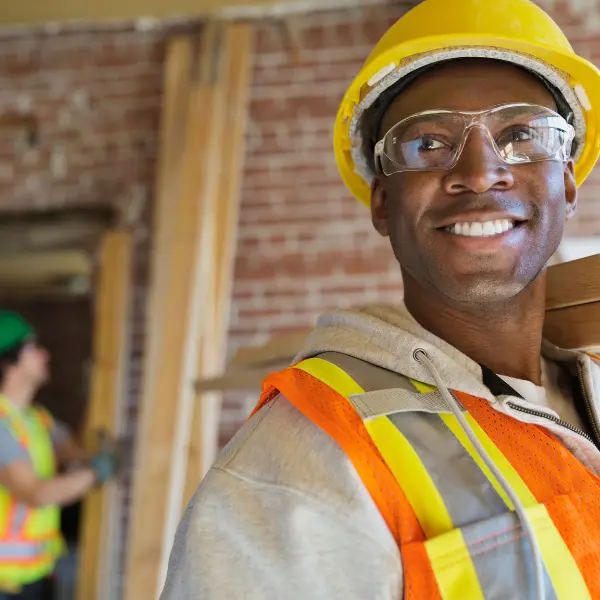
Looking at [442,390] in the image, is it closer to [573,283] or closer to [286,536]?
[286,536]

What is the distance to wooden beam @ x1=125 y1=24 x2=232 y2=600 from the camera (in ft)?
8.23

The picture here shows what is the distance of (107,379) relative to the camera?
3172 millimetres

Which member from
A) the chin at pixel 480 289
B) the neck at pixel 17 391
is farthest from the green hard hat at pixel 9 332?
the chin at pixel 480 289

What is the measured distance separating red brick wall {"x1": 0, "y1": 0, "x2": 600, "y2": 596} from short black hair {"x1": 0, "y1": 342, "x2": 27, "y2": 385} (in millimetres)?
518

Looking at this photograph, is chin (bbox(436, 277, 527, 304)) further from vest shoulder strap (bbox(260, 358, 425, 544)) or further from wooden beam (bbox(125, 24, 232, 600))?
wooden beam (bbox(125, 24, 232, 600))

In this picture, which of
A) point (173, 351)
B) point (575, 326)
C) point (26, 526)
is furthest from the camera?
point (26, 526)

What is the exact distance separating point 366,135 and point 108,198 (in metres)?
2.18

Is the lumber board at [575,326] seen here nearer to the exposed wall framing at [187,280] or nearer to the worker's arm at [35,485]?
the exposed wall framing at [187,280]

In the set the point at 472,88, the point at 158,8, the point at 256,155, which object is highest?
the point at 158,8

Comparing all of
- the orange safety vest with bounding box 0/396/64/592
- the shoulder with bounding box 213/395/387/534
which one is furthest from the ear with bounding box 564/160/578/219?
the orange safety vest with bounding box 0/396/64/592

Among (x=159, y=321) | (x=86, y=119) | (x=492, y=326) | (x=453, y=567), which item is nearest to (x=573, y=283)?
(x=492, y=326)

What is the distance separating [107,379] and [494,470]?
2.59 metres

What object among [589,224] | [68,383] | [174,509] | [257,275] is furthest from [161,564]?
[68,383]

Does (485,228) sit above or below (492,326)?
above
